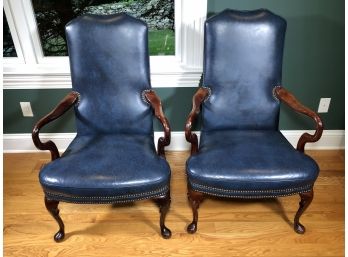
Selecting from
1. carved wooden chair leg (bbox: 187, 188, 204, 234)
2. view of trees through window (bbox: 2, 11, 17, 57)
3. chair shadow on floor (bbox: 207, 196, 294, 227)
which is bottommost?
chair shadow on floor (bbox: 207, 196, 294, 227)

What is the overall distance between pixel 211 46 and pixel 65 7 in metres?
0.95

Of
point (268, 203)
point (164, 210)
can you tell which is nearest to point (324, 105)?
point (268, 203)

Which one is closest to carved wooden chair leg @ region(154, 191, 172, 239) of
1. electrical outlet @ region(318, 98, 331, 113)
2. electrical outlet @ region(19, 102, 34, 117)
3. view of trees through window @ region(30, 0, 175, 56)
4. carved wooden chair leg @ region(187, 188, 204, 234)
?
carved wooden chair leg @ region(187, 188, 204, 234)

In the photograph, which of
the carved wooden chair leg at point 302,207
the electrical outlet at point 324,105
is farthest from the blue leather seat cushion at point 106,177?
the electrical outlet at point 324,105

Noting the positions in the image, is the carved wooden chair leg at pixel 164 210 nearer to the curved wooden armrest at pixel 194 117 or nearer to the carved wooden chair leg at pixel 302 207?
the curved wooden armrest at pixel 194 117

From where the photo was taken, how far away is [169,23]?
5.97ft

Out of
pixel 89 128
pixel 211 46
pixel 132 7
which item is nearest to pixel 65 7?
pixel 132 7

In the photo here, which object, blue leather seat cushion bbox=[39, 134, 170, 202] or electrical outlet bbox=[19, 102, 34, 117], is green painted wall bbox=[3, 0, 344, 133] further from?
blue leather seat cushion bbox=[39, 134, 170, 202]

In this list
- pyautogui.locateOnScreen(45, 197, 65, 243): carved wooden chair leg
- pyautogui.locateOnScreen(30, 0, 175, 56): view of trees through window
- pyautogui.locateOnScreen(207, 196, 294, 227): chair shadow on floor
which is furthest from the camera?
pyautogui.locateOnScreen(30, 0, 175, 56): view of trees through window

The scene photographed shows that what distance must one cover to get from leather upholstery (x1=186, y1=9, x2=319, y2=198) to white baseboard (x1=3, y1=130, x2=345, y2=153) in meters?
0.56

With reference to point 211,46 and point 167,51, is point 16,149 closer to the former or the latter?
point 167,51

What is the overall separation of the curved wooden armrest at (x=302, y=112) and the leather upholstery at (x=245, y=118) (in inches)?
2.4

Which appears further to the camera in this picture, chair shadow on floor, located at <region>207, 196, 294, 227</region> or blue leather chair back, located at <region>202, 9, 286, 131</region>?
chair shadow on floor, located at <region>207, 196, 294, 227</region>

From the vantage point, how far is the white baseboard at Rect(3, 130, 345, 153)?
210 cm
